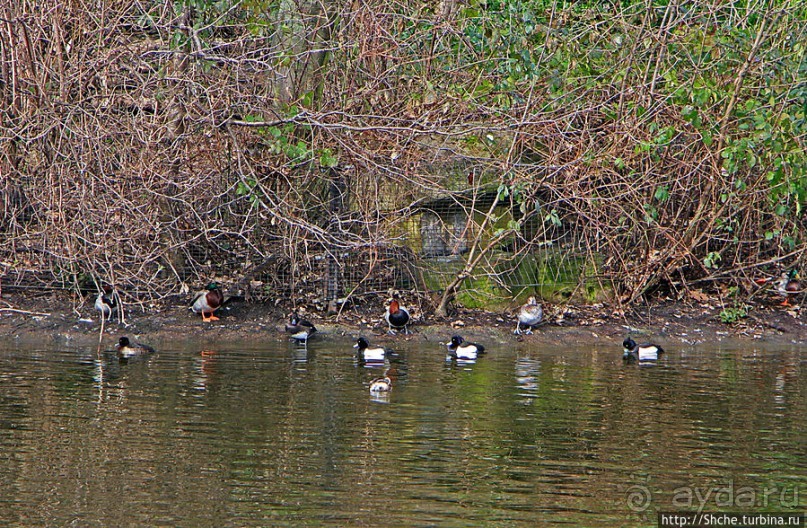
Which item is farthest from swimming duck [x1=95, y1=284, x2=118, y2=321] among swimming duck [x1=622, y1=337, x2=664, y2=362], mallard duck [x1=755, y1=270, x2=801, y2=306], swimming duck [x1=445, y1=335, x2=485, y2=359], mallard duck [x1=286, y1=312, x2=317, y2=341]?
mallard duck [x1=755, y1=270, x2=801, y2=306]

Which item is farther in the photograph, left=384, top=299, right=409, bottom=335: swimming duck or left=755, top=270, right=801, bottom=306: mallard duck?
left=755, top=270, right=801, bottom=306: mallard duck

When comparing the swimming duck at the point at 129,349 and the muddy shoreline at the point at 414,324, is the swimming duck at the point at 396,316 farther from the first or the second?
the swimming duck at the point at 129,349

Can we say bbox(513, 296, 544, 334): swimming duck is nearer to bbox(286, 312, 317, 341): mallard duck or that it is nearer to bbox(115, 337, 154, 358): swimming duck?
bbox(286, 312, 317, 341): mallard duck

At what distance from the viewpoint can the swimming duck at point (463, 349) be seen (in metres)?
13.3

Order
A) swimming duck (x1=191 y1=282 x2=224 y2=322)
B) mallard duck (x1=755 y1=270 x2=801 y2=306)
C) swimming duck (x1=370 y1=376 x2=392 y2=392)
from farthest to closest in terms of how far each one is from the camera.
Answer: mallard duck (x1=755 y1=270 x2=801 y2=306)
swimming duck (x1=191 y1=282 x2=224 y2=322)
swimming duck (x1=370 y1=376 x2=392 y2=392)

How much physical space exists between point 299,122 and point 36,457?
18.3 ft

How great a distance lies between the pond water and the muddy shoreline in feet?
3.57

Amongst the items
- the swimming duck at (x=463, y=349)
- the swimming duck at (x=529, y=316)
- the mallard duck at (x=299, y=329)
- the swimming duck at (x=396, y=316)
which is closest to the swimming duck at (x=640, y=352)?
the swimming duck at (x=529, y=316)

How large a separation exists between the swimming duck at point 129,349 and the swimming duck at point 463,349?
12.5 feet

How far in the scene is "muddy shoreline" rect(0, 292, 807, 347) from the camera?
1415cm

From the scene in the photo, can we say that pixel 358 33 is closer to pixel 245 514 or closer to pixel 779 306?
pixel 779 306

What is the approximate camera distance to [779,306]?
15.8 meters

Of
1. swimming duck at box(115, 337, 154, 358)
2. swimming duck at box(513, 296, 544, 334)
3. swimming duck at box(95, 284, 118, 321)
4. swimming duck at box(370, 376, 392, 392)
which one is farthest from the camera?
swimming duck at box(513, 296, 544, 334)

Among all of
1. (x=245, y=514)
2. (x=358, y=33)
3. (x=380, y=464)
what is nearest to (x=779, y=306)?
(x=358, y=33)
